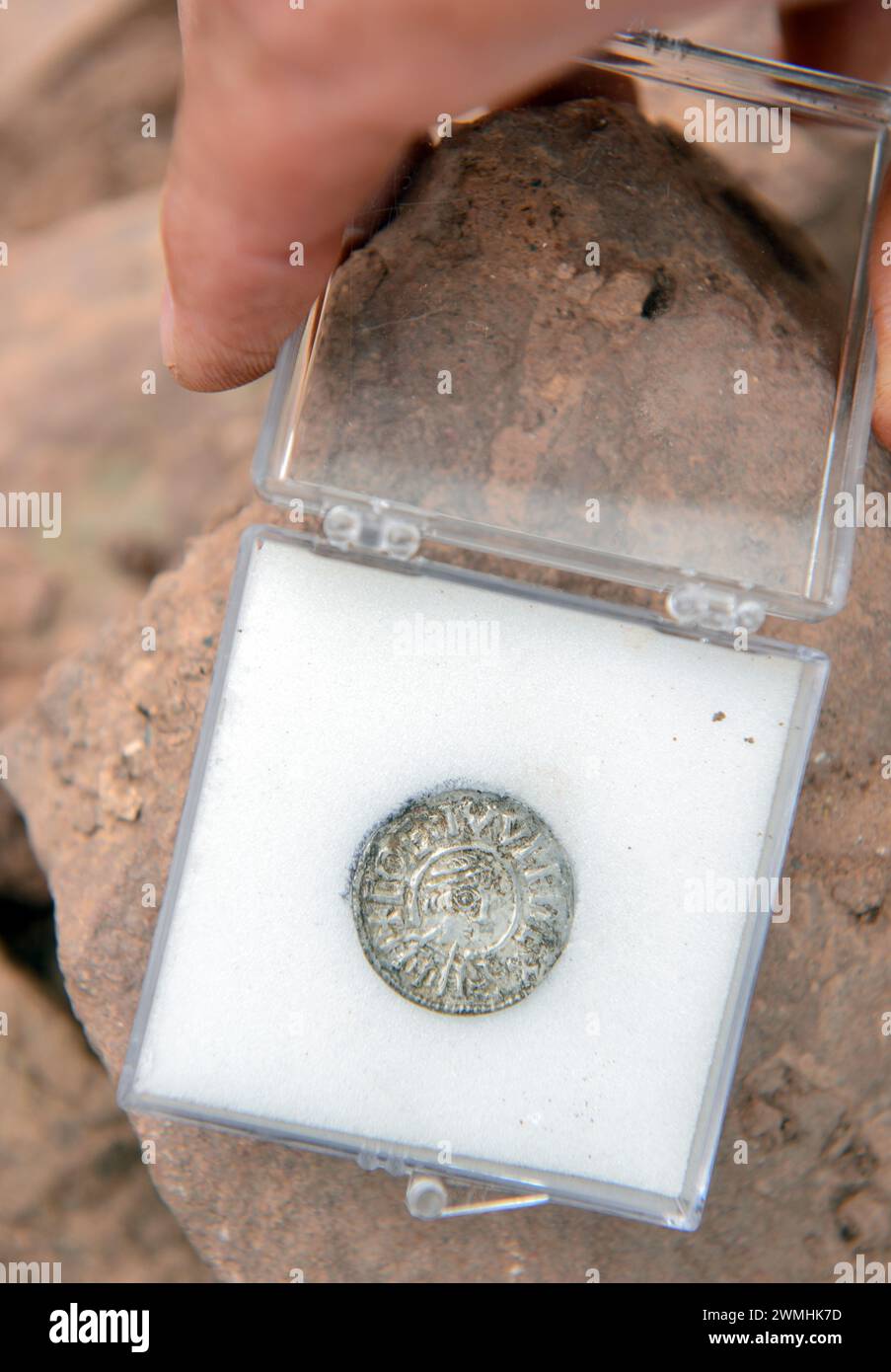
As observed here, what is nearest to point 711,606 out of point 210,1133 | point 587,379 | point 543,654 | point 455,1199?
point 543,654

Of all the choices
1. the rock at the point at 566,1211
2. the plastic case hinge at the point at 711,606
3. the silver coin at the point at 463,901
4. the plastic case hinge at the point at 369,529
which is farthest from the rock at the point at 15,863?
the plastic case hinge at the point at 711,606

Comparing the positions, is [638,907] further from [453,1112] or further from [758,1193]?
[758,1193]

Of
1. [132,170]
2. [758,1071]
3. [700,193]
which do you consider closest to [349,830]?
[758,1071]

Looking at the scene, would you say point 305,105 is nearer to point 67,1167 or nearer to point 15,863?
point 15,863

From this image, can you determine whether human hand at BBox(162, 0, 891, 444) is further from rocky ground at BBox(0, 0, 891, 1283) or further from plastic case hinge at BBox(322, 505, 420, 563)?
rocky ground at BBox(0, 0, 891, 1283)

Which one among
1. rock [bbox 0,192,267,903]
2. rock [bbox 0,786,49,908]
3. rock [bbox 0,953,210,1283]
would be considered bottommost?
rock [bbox 0,953,210,1283]

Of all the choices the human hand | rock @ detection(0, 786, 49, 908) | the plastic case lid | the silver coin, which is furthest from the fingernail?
rock @ detection(0, 786, 49, 908)
